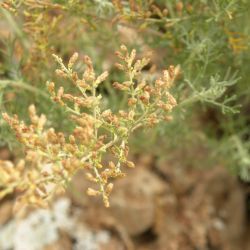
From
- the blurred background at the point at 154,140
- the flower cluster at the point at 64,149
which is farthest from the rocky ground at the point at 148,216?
the flower cluster at the point at 64,149

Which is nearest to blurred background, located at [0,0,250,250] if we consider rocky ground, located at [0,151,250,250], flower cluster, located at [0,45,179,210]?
rocky ground, located at [0,151,250,250]

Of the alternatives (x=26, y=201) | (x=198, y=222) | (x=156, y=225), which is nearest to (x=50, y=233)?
(x=156, y=225)

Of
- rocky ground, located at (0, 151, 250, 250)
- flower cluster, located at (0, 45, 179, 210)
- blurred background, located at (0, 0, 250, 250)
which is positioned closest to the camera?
flower cluster, located at (0, 45, 179, 210)

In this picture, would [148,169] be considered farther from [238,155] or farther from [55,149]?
[55,149]

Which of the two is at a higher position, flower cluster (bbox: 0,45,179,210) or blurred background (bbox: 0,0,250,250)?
flower cluster (bbox: 0,45,179,210)

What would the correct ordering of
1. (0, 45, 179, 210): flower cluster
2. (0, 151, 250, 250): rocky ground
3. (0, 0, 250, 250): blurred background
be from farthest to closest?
1. (0, 151, 250, 250): rocky ground
2. (0, 0, 250, 250): blurred background
3. (0, 45, 179, 210): flower cluster

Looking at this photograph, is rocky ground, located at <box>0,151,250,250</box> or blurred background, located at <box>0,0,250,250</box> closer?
blurred background, located at <box>0,0,250,250</box>

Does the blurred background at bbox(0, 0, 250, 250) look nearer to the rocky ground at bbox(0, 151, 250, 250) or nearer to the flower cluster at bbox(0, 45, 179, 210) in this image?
the rocky ground at bbox(0, 151, 250, 250)
